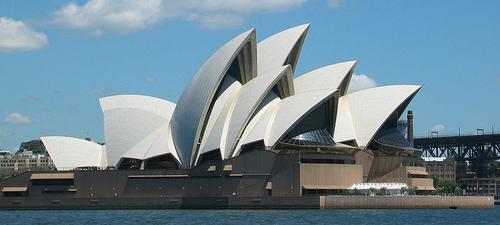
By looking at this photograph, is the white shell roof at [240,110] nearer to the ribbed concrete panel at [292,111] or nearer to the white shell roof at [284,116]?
the white shell roof at [284,116]

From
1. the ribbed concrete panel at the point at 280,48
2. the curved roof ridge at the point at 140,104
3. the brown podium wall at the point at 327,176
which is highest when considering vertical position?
the ribbed concrete panel at the point at 280,48

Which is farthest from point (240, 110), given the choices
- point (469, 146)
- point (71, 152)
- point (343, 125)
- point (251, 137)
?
point (469, 146)

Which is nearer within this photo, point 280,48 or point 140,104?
point 280,48

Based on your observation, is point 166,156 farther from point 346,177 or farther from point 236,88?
point 346,177

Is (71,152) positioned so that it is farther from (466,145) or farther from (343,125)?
(466,145)

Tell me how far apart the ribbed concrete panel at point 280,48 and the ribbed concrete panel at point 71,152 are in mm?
22519

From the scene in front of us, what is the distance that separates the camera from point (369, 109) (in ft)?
317

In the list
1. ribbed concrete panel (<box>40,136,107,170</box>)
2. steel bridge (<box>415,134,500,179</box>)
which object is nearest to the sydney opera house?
ribbed concrete panel (<box>40,136,107,170</box>)

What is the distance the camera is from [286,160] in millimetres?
90125

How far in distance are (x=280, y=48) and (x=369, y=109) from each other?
35.8 ft

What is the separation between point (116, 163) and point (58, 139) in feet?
34.3

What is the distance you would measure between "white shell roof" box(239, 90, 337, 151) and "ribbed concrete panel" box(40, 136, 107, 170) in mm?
22282

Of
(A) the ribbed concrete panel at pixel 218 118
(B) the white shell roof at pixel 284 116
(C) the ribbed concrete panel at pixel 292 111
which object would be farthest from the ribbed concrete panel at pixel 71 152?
(C) the ribbed concrete panel at pixel 292 111

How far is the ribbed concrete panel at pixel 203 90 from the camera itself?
9112 centimetres
